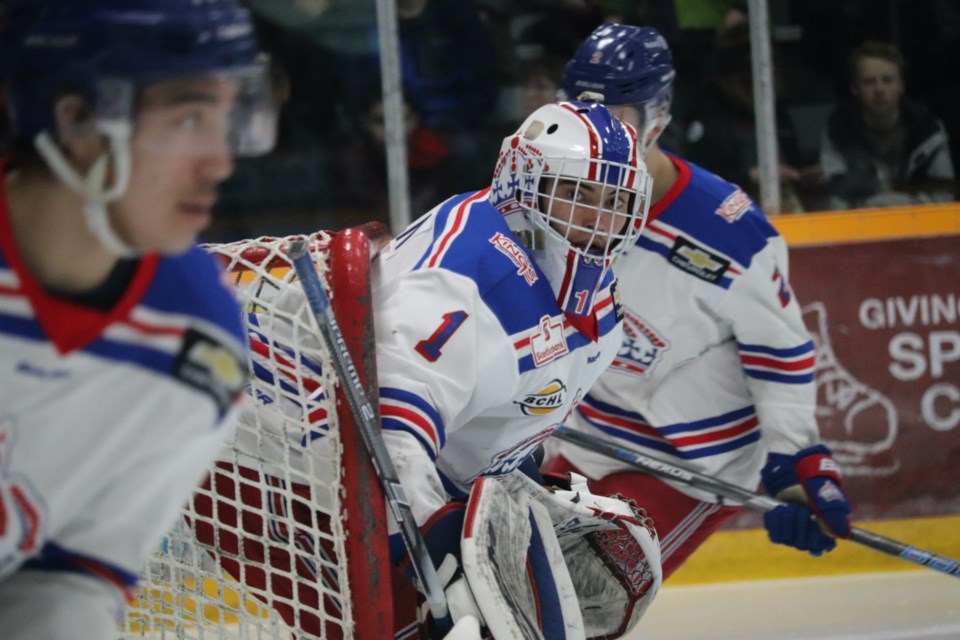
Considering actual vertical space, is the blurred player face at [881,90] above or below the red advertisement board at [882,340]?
above

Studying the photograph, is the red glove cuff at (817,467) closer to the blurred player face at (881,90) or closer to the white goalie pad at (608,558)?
the white goalie pad at (608,558)

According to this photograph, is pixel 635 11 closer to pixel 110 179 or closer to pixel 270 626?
pixel 270 626

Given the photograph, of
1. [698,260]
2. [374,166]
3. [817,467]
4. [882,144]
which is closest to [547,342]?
[698,260]

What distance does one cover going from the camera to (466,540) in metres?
1.86

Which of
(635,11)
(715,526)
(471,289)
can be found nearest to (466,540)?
(471,289)

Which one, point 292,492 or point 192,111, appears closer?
point 192,111

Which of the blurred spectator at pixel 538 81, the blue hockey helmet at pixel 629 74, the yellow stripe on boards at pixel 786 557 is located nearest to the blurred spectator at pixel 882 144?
the blurred spectator at pixel 538 81

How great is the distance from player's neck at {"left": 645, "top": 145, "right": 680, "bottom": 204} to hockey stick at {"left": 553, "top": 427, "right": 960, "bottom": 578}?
22.4 inches

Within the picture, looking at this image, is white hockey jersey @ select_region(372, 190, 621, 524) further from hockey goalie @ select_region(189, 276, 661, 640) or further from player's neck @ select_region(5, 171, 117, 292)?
player's neck @ select_region(5, 171, 117, 292)

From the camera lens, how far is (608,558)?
7.36ft

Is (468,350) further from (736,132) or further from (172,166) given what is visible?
(736,132)

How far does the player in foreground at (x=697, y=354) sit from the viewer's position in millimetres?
2854

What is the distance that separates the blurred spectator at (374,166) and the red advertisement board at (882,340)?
1.04 meters

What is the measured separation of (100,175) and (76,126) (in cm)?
5
